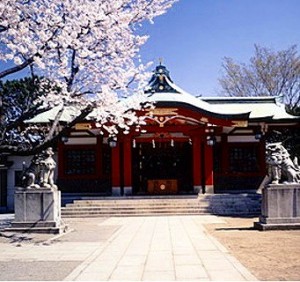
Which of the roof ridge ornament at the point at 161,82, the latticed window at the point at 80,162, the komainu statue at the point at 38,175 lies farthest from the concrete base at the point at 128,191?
the komainu statue at the point at 38,175

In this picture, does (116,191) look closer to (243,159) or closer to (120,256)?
(243,159)

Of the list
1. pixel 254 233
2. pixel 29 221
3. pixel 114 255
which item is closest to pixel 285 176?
pixel 254 233

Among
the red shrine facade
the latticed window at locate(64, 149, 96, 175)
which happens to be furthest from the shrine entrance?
the latticed window at locate(64, 149, 96, 175)

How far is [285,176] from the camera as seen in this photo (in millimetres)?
13797

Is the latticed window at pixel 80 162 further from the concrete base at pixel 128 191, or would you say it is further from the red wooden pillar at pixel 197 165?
the red wooden pillar at pixel 197 165

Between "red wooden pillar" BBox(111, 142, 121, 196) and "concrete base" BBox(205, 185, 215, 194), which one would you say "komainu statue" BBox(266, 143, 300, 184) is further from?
"red wooden pillar" BBox(111, 142, 121, 196)

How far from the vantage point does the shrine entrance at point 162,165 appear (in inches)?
1029

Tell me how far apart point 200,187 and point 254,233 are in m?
10.2

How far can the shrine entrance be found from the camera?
26141 millimetres

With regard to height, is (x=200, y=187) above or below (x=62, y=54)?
below

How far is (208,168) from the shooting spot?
23.0 meters

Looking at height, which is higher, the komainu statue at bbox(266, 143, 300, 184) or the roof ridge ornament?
the roof ridge ornament

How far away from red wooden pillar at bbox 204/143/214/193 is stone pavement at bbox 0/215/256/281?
861 cm

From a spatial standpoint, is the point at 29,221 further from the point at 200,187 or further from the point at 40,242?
the point at 200,187
